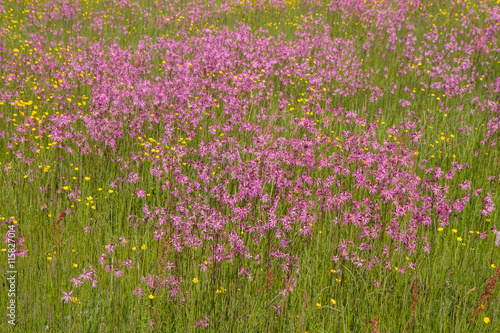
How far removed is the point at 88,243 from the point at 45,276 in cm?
52

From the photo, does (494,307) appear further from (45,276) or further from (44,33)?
(44,33)

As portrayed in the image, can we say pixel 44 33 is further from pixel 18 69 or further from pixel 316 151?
pixel 316 151

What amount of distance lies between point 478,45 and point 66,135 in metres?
7.68

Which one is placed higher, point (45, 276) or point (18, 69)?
point (18, 69)

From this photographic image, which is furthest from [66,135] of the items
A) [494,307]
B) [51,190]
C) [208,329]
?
[494,307]

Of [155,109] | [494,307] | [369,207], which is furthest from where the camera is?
[155,109]

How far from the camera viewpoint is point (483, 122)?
6.03 meters

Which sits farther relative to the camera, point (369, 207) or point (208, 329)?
point (369, 207)

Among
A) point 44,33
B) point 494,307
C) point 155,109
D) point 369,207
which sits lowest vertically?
point 494,307

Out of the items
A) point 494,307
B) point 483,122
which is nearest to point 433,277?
point 494,307

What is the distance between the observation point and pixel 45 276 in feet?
8.89

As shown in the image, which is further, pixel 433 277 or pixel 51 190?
pixel 51 190

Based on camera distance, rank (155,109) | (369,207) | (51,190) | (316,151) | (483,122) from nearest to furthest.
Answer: (369,207) → (51,190) → (316,151) → (155,109) → (483,122)

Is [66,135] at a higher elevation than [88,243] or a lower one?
higher
